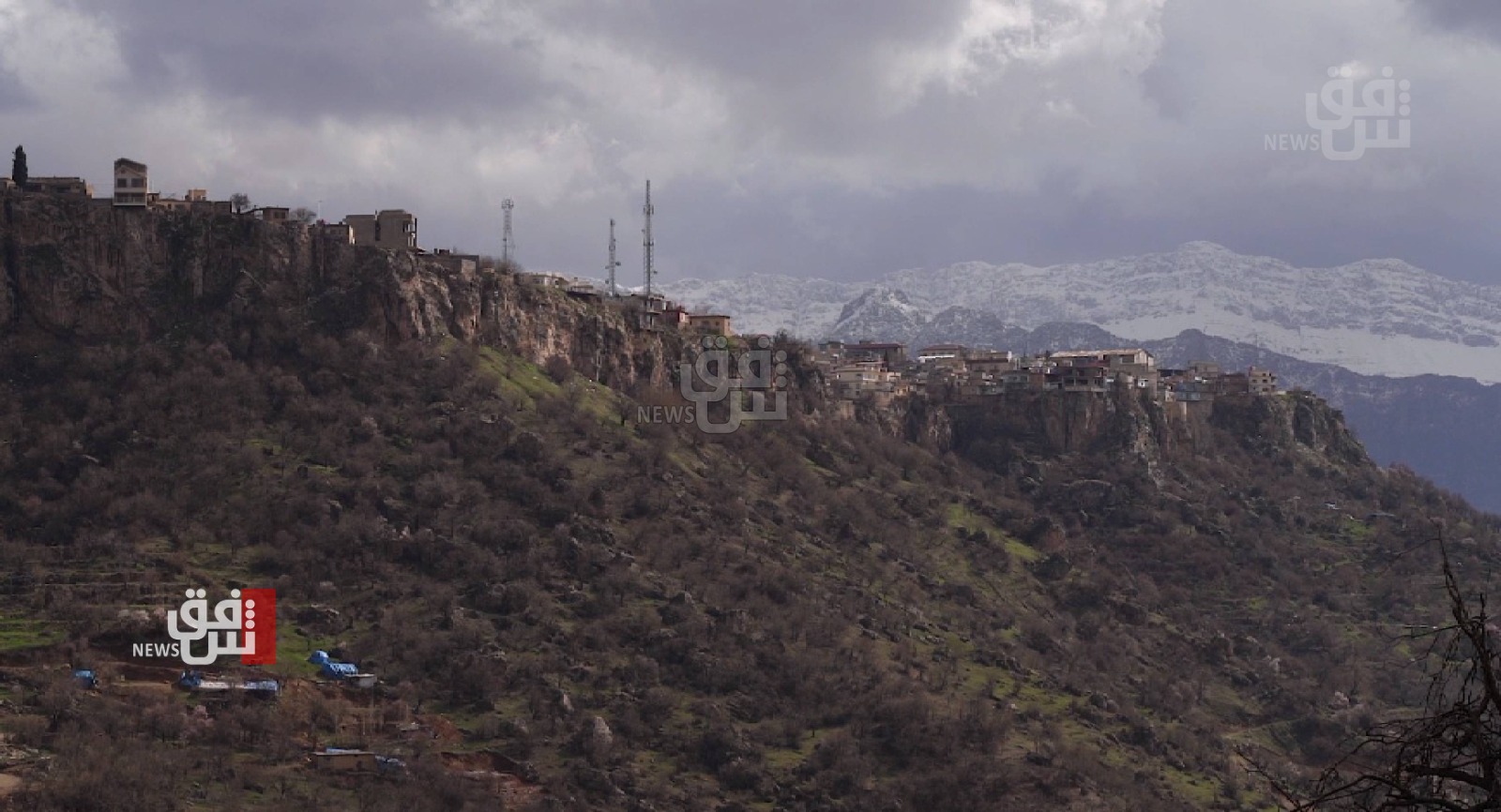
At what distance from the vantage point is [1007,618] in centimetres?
9481

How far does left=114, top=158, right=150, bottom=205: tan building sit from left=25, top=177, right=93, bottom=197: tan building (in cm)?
152

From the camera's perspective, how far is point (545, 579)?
78.0 meters

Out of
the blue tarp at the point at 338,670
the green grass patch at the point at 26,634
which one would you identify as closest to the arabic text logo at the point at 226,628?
the blue tarp at the point at 338,670

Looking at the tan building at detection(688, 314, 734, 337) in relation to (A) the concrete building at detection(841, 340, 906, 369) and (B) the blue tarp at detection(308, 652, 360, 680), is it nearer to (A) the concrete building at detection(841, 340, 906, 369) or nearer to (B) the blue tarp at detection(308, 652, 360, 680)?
(A) the concrete building at detection(841, 340, 906, 369)

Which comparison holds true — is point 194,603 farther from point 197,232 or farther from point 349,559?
point 197,232

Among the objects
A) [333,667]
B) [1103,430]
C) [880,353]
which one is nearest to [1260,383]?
[1103,430]

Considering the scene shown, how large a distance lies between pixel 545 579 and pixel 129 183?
31374 mm

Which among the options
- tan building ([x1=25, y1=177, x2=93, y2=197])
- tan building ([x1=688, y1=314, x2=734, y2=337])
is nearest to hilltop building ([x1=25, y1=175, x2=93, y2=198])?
tan building ([x1=25, y1=177, x2=93, y2=197])

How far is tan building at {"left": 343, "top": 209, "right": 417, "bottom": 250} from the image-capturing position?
9556cm

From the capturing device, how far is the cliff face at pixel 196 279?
84.8 m

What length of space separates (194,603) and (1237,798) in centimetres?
4420

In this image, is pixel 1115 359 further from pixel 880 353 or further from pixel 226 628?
pixel 226 628

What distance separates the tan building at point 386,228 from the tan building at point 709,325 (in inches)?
1110

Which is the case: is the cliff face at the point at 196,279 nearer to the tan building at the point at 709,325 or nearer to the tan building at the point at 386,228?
the tan building at the point at 386,228
